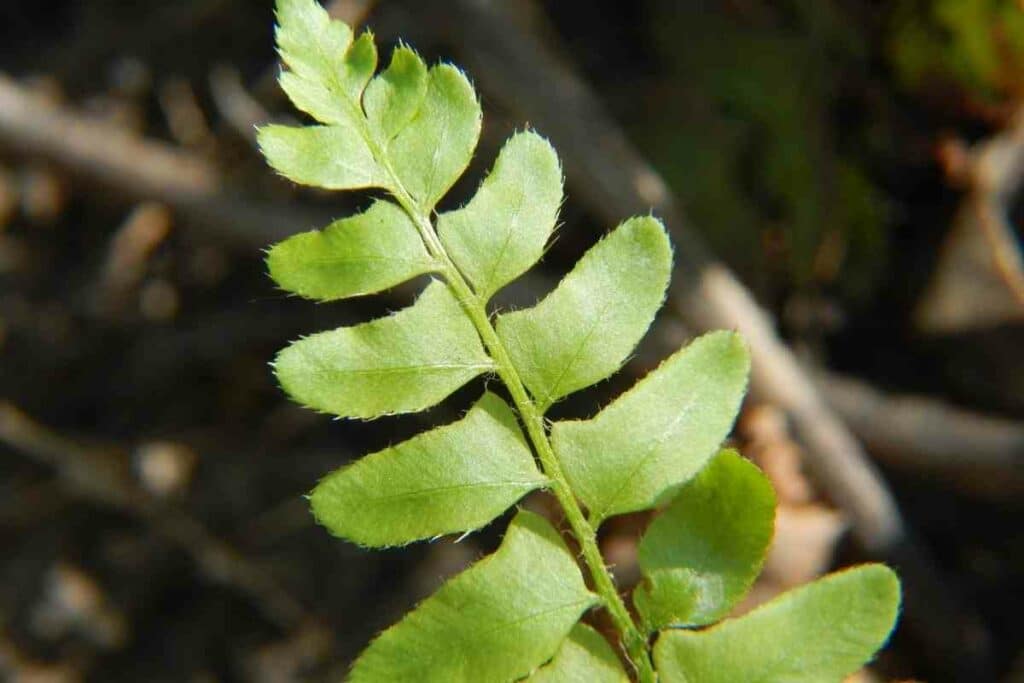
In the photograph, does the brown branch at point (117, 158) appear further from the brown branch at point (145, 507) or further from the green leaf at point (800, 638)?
the green leaf at point (800, 638)

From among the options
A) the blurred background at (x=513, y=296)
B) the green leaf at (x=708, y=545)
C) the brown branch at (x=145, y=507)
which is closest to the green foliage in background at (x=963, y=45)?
the blurred background at (x=513, y=296)

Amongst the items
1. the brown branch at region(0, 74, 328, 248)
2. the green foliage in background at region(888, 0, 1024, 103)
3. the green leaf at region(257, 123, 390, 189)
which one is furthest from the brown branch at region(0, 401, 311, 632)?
the green foliage in background at region(888, 0, 1024, 103)

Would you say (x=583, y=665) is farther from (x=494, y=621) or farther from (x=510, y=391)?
(x=510, y=391)

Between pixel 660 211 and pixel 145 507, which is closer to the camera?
pixel 660 211

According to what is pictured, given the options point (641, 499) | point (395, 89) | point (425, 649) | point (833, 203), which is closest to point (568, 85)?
point (833, 203)

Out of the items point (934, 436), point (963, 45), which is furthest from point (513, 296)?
point (963, 45)

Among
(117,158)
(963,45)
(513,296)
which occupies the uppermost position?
(963,45)
